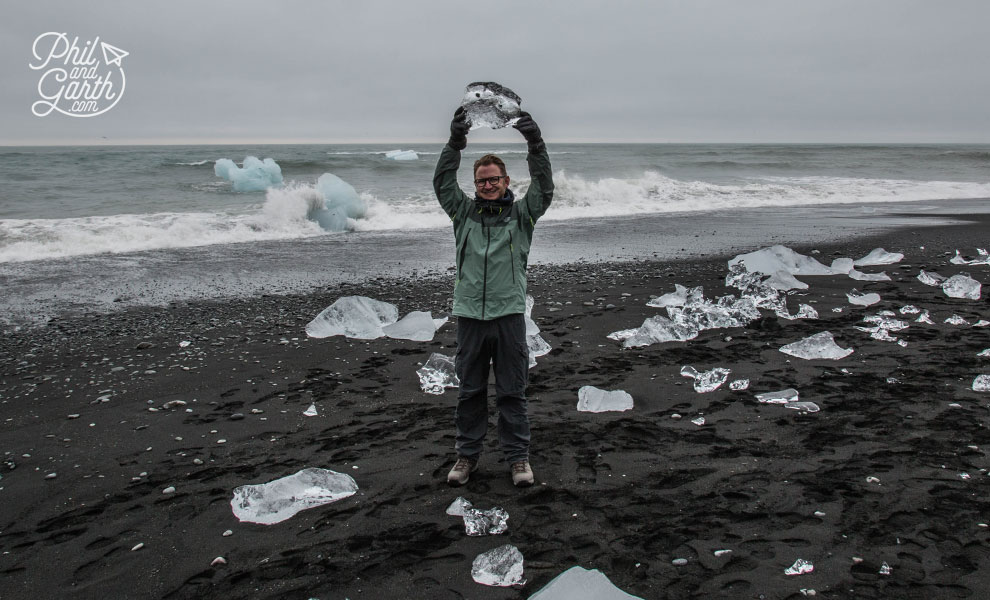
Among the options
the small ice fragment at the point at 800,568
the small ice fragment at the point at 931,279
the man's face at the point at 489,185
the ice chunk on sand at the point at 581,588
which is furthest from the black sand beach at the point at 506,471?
the small ice fragment at the point at 931,279

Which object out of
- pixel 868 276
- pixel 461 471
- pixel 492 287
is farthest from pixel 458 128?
pixel 868 276

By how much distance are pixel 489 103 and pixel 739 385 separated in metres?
2.65

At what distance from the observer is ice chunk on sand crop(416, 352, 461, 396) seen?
15.7 feet

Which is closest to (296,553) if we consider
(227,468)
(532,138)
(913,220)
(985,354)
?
(227,468)

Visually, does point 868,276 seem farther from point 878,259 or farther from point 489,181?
point 489,181

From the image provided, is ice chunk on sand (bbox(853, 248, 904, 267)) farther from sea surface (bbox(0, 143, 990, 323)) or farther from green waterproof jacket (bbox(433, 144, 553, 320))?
green waterproof jacket (bbox(433, 144, 553, 320))

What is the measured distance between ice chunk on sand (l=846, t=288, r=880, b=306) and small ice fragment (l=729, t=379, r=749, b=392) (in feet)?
10.4

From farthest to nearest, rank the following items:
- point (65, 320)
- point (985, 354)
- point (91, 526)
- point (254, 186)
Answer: point (254, 186) → point (65, 320) → point (985, 354) → point (91, 526)

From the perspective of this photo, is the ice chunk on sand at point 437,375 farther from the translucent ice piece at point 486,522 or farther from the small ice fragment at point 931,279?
the small ice fragment at point 931,279

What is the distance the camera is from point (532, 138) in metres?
3.32

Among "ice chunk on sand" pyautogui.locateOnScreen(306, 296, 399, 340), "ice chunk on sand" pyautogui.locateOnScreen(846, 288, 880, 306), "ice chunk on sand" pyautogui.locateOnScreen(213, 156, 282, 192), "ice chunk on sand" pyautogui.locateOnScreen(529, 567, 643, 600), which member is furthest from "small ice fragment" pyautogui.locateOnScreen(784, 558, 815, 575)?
"ice chunk on sand" pyautogui.locateOnScreen(213, 156, 282, 192)

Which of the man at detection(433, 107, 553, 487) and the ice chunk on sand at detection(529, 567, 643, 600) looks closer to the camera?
the ice chunk on sand at detection(529, 567, 643, 600)

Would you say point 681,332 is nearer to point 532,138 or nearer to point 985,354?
point 985,354

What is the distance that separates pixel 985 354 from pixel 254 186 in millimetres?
20917
